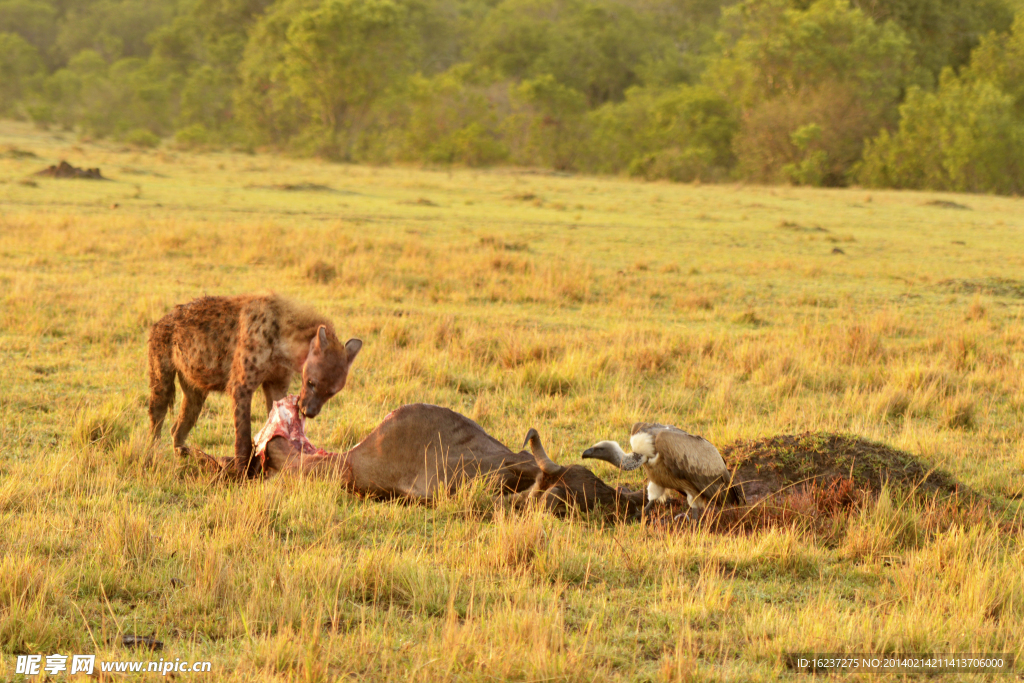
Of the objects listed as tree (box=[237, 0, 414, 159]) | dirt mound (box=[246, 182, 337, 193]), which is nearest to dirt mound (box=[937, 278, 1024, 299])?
dirt mound (box=[246, 182, 337, 193])

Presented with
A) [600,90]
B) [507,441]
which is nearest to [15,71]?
[600,90]

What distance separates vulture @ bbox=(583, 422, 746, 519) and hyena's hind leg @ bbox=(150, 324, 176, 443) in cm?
230

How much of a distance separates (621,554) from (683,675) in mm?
1023

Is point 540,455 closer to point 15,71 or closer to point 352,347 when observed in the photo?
point 352,347

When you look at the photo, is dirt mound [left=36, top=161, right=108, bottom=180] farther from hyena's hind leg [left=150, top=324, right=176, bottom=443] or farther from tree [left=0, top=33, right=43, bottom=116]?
tree [left=0, top=33, right=43, bottom=116]

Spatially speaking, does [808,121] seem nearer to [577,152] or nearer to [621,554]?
[577,152]

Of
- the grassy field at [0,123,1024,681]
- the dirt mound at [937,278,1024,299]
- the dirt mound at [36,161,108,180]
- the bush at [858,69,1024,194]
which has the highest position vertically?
the bush at [858,69,1024,194]

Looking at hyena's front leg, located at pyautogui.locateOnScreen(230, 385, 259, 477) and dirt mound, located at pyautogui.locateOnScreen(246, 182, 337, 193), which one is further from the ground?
dirt mound, located at pyautogui.locateOnScreen(246, 182, 337, 193)

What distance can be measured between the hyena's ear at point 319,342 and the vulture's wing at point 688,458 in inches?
61.9

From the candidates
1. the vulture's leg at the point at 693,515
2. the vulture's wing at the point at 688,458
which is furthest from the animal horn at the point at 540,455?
the vulture's leg at the point at 693,515

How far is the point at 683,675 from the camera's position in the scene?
117 inches

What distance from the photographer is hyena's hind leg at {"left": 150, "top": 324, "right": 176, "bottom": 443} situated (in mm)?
5012

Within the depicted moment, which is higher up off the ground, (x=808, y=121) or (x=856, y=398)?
(x=808, y=121)

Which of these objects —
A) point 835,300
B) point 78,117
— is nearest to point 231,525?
point 835,300
